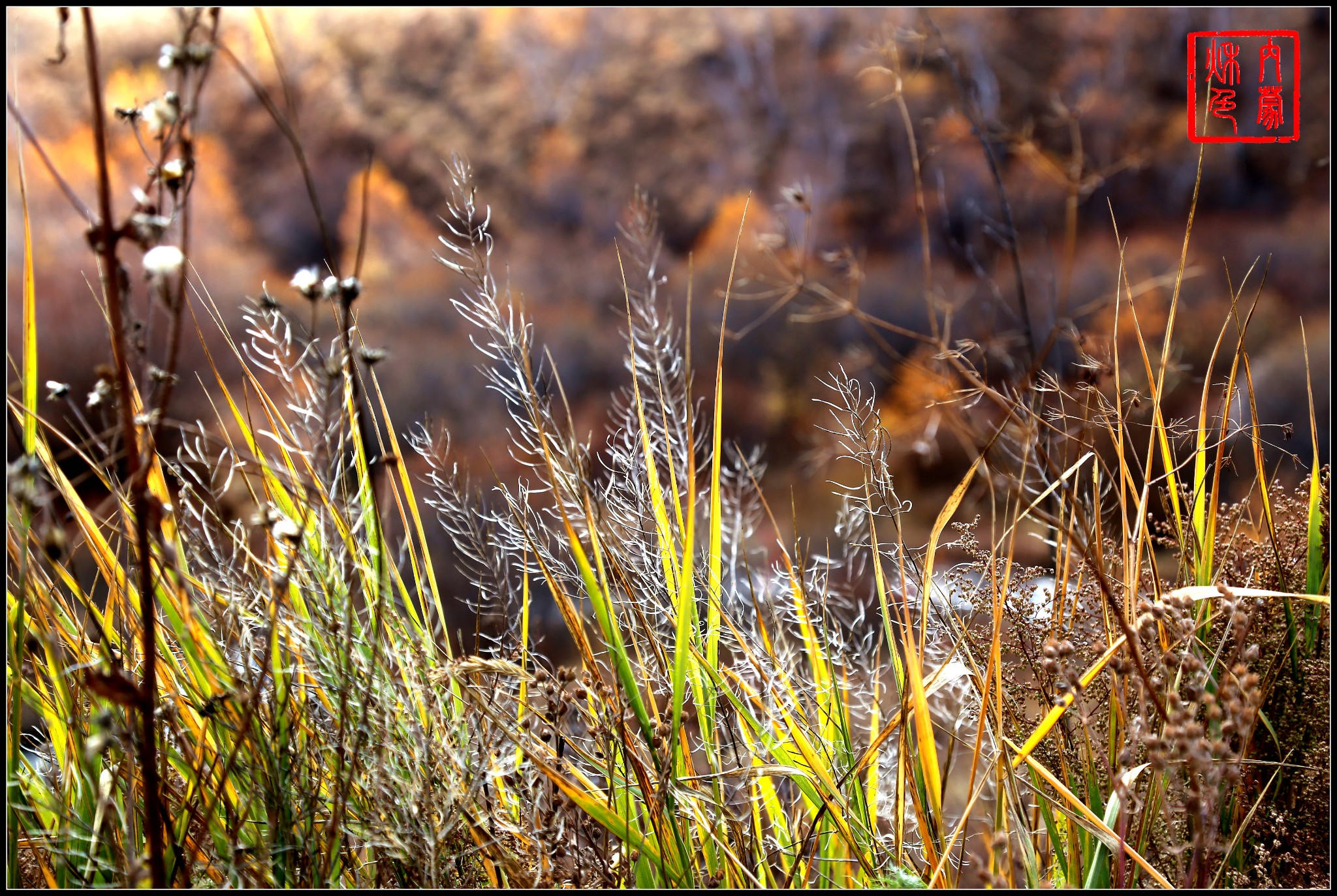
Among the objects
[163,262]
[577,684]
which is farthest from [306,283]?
[577,684]

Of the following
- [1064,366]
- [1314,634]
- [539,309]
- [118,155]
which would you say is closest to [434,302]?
[539,309]

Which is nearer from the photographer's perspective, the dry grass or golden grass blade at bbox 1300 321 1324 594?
the dry grass

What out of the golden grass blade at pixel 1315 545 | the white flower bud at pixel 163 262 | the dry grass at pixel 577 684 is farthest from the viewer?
the golden grass blade at pixel 1315 545

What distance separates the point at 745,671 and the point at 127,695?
57 centimetres

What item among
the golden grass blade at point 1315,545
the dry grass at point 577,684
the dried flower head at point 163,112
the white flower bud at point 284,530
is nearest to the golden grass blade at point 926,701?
the dry grass at point 577,684

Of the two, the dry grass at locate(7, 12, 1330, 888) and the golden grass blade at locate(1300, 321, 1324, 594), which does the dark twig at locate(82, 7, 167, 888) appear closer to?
the dry grass at locate(7, 12, 1330, 888)

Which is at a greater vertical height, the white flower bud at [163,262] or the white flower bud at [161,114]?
the white flower bud at [161,114]

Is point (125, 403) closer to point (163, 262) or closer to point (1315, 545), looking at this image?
point (163, 262)

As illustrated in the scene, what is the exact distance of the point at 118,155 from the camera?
4.42 meters

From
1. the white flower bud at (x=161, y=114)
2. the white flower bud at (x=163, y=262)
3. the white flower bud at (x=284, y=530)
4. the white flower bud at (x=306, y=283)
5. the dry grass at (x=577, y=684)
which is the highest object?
the white flower bud at (x=161, y=114)

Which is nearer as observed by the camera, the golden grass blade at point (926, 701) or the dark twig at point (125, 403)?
the dark twig at point (125, 403)

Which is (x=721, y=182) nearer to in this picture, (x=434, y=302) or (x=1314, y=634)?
(x=434, y=302)

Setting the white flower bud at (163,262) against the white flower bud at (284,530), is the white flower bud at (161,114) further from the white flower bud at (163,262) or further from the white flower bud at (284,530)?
the white flower bud at (284,530)

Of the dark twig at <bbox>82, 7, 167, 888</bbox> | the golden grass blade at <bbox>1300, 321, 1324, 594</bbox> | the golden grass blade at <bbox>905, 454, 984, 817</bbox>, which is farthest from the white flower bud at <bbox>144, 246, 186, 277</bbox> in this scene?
the golden grass blade at <bbox>1300, 321, 1324, 594</bbox>
